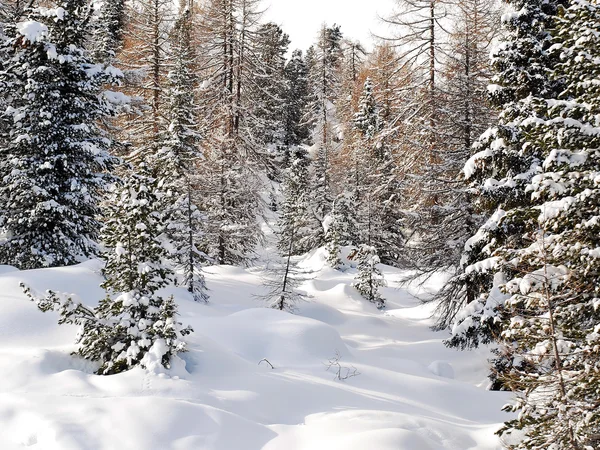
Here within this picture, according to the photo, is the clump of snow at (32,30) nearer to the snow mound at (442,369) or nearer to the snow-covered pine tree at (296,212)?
the snow-covered pine tree at (296,212)

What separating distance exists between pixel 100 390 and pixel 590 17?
8675 millimetres

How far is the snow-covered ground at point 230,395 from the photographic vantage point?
16.1 ft

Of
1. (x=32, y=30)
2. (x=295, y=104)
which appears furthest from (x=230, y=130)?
(x=295, y=104)

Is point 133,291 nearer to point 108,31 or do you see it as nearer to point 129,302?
point 129,302

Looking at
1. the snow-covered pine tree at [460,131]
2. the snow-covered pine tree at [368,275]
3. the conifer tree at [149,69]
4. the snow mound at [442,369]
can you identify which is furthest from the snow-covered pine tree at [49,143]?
the snow-covered pine tree at [368,275]

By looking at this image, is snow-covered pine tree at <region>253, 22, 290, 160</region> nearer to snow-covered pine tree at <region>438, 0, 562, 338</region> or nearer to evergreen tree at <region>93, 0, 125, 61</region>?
A: evergreen tree at <region>93, 0, 125, 61</region>

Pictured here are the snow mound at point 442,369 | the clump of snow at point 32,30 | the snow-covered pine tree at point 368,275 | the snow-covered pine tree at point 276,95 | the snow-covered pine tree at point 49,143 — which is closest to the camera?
the snow mound at point 442,369

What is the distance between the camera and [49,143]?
12.5 m

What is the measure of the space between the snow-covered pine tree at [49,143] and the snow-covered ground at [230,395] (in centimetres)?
266

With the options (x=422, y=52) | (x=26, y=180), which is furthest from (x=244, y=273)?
(x=422, y=52)

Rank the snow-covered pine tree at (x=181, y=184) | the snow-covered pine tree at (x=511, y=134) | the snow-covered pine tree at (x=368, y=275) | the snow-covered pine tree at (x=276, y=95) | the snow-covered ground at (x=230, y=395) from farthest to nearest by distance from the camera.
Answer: the snow-covered pine tree at (x=276, y=95) → the snow-covered pine tree at (x=368, y=275) → the snow-covered pine tree at (x=181, y=184) → the snow-covered pine tree at (x=511, y=134) → the snow-covered ground at (x=230, y=395)

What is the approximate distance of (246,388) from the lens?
6.63 metres

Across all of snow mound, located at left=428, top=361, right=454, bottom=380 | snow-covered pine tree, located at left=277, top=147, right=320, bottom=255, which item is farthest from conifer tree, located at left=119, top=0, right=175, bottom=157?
snow mound, located at left=428, top=361, right=454, bottom=380

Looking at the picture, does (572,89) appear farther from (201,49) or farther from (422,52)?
(201,49)
